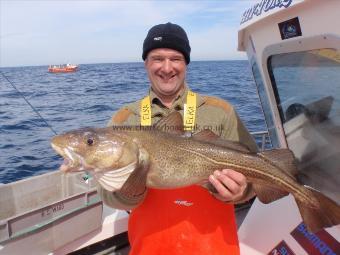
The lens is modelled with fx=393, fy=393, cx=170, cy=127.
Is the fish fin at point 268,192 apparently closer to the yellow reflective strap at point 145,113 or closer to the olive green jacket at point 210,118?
the olive green jacket at point 210,118

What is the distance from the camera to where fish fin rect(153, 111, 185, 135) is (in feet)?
10.3

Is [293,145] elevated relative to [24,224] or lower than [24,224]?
elevated

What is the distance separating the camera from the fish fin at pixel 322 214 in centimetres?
297

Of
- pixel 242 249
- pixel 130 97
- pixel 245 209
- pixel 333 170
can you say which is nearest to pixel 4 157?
pixel 245 209

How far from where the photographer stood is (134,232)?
3488mm

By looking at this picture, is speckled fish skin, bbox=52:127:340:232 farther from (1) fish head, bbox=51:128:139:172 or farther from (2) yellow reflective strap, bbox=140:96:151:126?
(2) yellow reflective strap, bbox=140:96:151:126

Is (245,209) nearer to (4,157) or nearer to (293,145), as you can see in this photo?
(293,145)

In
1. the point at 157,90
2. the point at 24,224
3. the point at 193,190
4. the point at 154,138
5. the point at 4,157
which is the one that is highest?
the point at 157,90

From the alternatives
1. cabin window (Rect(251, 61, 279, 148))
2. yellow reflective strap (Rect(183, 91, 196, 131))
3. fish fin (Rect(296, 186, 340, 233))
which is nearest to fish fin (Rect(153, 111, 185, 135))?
yellow reflective strap (Rect(183, 91, 196, 131))

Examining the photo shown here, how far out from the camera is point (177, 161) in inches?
120

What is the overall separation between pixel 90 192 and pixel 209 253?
1.84 meters

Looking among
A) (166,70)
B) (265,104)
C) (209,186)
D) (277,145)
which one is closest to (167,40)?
(166,70)

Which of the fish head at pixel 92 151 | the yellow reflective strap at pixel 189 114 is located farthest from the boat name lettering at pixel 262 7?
the fish head at pixel 92 151

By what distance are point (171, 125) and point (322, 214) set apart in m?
1.35
